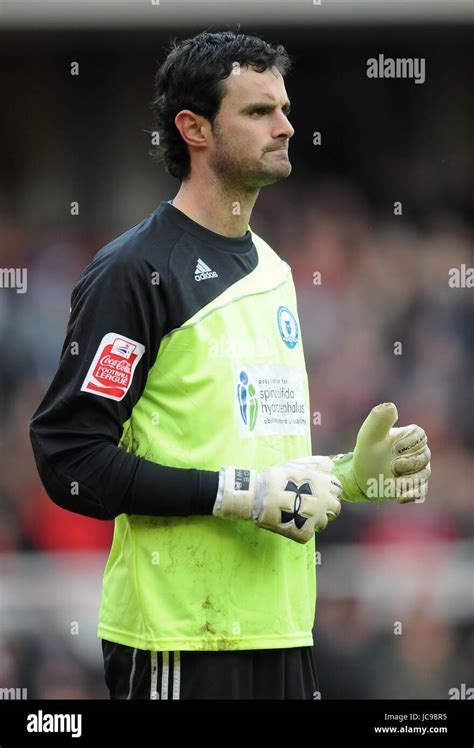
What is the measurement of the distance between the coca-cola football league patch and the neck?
17.3 inches

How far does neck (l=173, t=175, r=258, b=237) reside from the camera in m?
3.18

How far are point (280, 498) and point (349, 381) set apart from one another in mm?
4006

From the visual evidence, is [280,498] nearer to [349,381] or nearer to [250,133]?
[250,133]

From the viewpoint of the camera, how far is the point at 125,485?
2.87 meters

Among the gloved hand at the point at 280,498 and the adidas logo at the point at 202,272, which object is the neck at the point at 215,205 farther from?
the gloved hand at the point at 280,498

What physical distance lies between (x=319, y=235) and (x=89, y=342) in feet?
14.8

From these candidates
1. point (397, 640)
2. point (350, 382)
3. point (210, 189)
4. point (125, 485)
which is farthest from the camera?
point (350, 382)

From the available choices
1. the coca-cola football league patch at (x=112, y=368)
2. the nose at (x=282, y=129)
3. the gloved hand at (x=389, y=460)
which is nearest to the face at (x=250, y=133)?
the nose at (x=282, y=129)

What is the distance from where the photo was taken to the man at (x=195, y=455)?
9.48ft

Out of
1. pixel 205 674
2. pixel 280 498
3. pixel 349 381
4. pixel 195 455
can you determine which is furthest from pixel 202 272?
pixel 349 381

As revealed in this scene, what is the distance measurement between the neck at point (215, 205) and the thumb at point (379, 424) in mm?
587

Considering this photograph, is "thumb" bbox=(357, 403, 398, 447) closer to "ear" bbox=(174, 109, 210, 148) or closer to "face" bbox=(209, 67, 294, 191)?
"face" bbox=(209, 67, 294, 191)

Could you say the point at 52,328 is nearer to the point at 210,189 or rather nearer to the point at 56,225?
the point at 56,225
